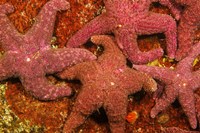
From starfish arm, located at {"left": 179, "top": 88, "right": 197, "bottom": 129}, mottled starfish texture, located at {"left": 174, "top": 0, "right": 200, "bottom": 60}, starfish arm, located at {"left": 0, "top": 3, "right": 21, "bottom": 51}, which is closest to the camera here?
starfish arm, located at {"left": 0, "top": 3, "right": 21, "bottom": 51}

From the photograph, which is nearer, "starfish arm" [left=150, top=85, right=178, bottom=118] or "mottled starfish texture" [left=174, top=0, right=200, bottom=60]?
"mottled starfish texture" [left=174, top=0, right=200, bottom=60]

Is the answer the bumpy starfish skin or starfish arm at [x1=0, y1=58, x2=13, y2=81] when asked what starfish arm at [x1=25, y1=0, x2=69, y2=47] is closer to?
the bumpy starfish skin

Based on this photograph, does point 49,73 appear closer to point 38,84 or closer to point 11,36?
point 38,84

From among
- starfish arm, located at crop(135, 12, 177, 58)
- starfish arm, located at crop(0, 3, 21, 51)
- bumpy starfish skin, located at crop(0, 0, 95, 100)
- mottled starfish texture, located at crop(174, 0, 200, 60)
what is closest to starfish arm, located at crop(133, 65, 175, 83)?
mottled starfish texture, located at crop(174, 0, 200, 60)

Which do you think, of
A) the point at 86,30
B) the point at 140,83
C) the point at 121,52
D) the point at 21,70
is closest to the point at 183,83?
the point at 140,83

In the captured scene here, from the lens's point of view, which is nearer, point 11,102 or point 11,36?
point 11,36

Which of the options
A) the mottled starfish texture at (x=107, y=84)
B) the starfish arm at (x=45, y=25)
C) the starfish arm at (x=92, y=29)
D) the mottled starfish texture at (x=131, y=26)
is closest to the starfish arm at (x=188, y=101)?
the mottled starfish texture at (x=107, y=84)
